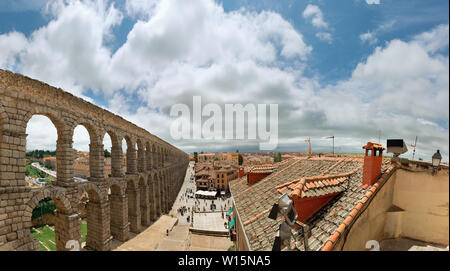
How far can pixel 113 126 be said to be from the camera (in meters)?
15.0

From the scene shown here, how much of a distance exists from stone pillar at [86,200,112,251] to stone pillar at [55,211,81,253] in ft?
6.85

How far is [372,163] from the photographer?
19.1 feet

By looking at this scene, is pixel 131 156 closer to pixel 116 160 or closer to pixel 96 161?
pixel 116 160

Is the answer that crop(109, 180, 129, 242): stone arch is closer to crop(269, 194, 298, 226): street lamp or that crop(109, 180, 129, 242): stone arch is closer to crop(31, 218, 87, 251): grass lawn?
crop(31, 218, 87, 251): grass lawn

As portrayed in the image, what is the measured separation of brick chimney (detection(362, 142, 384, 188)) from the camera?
581 cm

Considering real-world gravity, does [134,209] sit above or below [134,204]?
below

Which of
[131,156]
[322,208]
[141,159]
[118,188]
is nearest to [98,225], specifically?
[118,188]

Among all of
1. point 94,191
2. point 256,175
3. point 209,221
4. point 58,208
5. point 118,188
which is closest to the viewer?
point 58,208

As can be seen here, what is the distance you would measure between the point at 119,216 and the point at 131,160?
5.11 meters

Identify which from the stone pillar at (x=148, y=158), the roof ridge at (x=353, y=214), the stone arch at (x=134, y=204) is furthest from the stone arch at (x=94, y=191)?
the roof ridge at (x=353, y=214)

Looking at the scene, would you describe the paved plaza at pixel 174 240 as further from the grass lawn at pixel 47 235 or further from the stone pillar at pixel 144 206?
the grass lawn at pixel 47 235

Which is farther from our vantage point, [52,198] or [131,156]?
[131,156]
